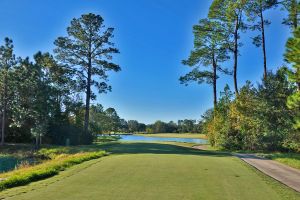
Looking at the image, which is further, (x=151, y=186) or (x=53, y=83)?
(x=53, y=83)

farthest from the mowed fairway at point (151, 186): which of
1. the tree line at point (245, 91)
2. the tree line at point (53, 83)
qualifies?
the tree line at point (53, 83)

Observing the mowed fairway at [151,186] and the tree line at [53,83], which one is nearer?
the mowed fairway at [151,186]

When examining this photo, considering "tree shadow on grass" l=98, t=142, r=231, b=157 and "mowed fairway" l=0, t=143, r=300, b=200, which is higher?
"tree shadow on grass" l=98, t=142, r=231, b=157

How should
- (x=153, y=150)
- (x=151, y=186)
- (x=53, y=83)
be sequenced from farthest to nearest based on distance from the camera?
1. (x=53, y=83)
2. (x=153, y=150)
3. (x=151, y=186)

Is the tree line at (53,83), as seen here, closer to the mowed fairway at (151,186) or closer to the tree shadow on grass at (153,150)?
the tree shadow on grass at (153,150)

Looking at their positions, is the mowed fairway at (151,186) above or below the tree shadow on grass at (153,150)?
below

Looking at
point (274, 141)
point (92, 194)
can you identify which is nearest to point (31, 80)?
point (274, 141)

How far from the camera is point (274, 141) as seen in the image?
31078 millimetres

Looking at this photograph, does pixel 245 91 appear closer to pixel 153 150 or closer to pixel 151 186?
pixel 153 150

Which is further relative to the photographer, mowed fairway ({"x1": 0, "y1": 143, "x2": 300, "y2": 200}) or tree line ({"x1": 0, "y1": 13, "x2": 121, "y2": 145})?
tree line ({"x1": 0, "y1": 13, "x2": 121, "y2": 145})

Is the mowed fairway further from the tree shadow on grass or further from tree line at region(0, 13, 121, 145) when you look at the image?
tree line at region(0, 13, 121, 145)

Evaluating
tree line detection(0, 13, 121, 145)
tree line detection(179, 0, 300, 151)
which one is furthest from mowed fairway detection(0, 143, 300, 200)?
tree line detection(0, 13, 121, 145)

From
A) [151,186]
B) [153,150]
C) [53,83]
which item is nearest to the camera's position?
[151,186]

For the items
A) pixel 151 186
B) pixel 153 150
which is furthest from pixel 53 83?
Result: pixel 151 186
